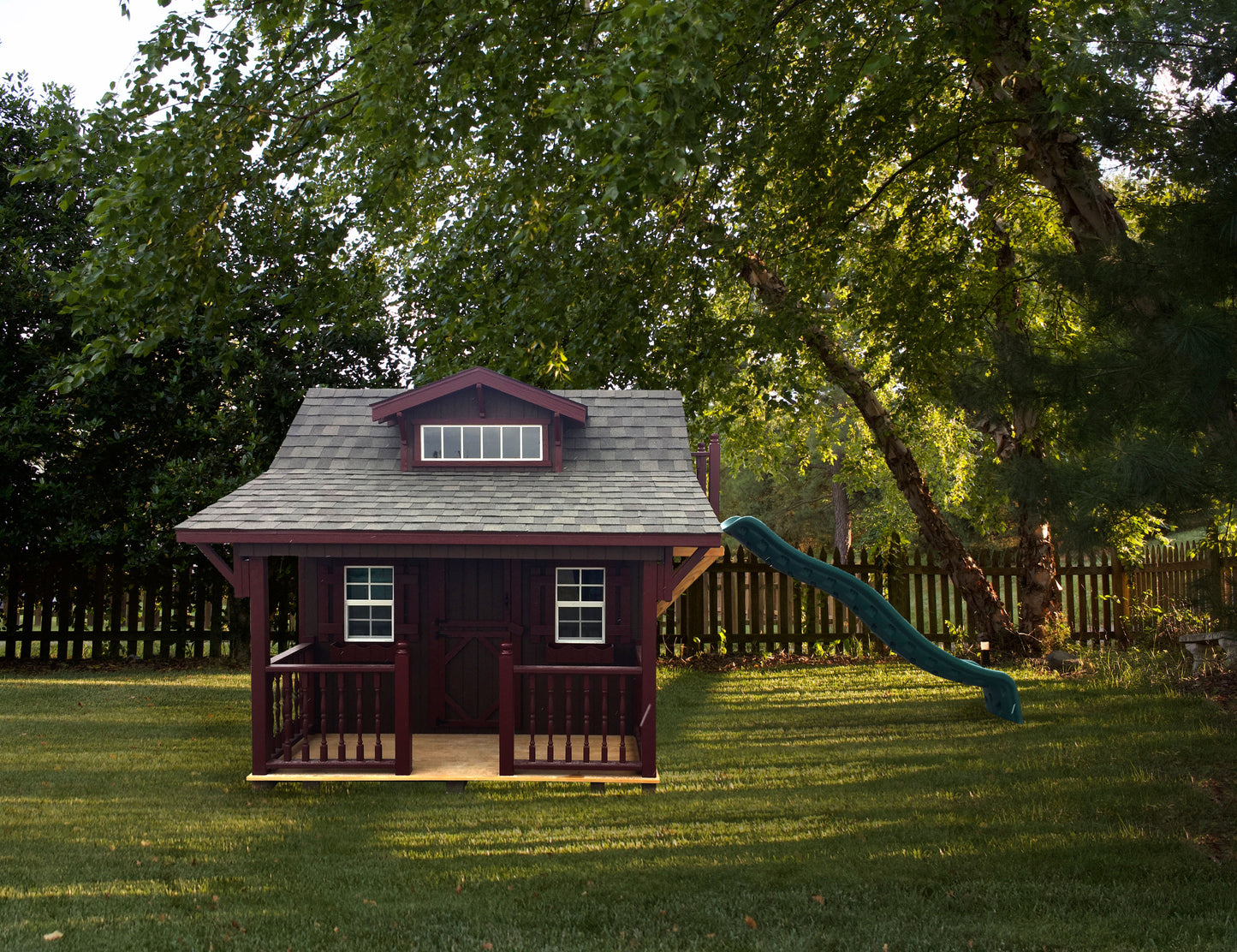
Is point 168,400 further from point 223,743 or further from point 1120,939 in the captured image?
point 1120,939

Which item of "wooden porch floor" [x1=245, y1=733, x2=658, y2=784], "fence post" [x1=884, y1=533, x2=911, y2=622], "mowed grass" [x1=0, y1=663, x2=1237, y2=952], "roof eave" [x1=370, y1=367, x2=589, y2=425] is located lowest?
"mowed grass" [x1=0, y1=663, x2=1237, y2=952]

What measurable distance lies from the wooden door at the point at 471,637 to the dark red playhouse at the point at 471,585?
0.02 m

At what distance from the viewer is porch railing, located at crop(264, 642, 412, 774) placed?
7773 millimetres

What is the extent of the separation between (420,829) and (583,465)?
11.7 ft

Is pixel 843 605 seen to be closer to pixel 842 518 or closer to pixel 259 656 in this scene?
pixel 259 656

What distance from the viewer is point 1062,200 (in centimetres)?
833

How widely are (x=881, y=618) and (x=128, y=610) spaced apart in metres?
11.0

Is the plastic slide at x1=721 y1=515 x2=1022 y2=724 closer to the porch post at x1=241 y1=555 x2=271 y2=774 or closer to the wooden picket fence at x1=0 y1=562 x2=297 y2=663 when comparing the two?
the porch post at x1=241 y1=555 x2=271 y2=774

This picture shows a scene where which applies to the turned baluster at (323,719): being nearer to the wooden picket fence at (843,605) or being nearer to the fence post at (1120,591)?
the wooden picket fence at (843,605)

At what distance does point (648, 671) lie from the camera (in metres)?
7.79

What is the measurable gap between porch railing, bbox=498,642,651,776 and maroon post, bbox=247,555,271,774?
1.84m

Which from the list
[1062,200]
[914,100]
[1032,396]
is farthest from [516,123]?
[1032,396]

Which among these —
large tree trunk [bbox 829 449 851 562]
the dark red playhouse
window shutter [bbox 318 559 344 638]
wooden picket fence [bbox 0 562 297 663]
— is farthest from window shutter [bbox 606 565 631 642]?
large tree trunk [bbox 829 449 851 562]

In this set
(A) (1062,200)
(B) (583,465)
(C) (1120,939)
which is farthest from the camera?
(B) (583,465)
